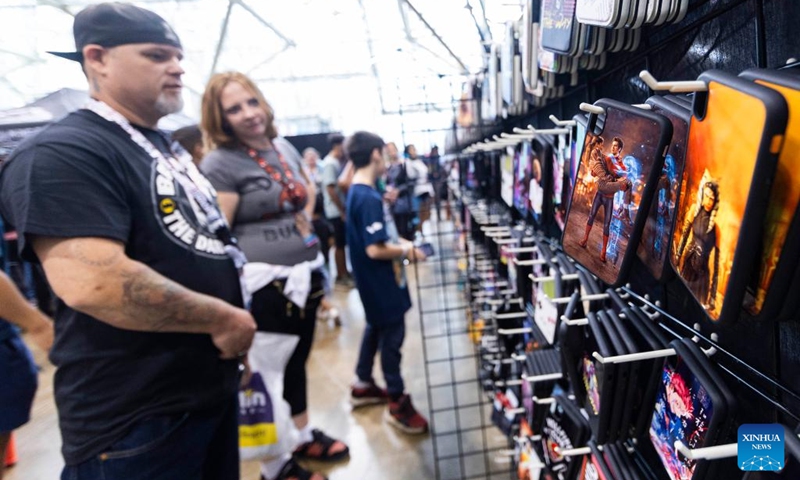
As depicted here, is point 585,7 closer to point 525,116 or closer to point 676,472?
point 676,472

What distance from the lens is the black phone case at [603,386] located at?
2.07 feet

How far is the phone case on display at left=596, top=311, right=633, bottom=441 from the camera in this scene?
2.05ft

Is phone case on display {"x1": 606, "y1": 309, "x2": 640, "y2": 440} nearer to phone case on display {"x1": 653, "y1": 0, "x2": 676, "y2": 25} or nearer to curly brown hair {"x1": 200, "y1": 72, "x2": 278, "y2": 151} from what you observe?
phone case on display {"x1": 653, "y1": 0, "x2": 676, "y2": 25}

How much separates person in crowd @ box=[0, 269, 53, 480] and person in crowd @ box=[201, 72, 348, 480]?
2.06 ft

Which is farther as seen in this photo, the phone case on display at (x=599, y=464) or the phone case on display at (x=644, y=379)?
the phone case on display at (x=599, y=464)

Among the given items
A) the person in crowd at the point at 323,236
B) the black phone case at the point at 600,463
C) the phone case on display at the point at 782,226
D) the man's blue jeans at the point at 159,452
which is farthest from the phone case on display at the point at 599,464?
the person in crowd at the point at 323,236

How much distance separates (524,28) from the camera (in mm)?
927

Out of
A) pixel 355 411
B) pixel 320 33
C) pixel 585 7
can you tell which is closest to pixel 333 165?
pixel 320 33

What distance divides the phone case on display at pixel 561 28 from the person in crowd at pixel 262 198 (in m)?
1.13

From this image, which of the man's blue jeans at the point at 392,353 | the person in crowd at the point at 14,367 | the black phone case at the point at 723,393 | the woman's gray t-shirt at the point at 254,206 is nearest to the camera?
the black phone case at the point at 723,393

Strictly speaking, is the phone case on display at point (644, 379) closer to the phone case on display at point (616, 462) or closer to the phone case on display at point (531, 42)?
the phone case on display at point (616, 462)

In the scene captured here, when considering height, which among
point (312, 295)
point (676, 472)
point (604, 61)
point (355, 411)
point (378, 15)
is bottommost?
point (355, 411)

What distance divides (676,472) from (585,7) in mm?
619

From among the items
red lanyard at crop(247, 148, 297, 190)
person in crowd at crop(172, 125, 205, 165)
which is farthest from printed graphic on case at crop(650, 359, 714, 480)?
person in crowd at crop(172, 125, 205, 165)
